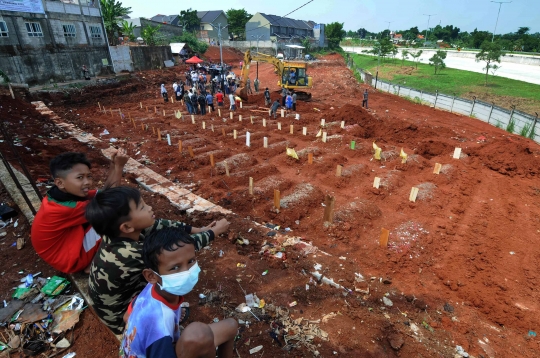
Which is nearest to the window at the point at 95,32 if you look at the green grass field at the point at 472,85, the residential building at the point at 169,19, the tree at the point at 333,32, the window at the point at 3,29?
the window at the point at 3,29

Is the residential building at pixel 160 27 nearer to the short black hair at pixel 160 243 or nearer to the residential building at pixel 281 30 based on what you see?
the residential building at pixel 281 30

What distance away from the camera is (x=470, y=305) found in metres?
4.79

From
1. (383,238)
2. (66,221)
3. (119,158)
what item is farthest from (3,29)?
(383,238)

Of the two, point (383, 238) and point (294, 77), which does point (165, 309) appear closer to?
point (383, 238)

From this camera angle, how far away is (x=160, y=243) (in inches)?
75.0

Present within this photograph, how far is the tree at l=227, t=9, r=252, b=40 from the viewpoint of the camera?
198 feet

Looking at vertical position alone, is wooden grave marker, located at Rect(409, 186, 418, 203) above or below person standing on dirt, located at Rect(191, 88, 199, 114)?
below

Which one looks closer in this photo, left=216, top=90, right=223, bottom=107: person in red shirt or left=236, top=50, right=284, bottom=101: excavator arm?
left=216, top=90, right=223, bottom=107: person in red shirt

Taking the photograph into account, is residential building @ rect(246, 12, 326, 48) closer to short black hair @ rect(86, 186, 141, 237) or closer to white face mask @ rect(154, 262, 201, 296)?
short black hair @ rect(86, 186, 141, 237)

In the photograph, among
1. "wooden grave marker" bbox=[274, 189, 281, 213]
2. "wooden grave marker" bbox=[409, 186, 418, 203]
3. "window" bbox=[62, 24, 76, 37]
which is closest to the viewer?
"wooden grave marker" bbox=[274, 189, 281, 213]

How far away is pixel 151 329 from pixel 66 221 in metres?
1.78

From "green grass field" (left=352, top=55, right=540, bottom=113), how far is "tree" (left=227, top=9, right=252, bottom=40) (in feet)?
116

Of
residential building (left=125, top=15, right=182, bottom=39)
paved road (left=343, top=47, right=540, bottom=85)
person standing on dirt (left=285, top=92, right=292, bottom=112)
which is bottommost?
person standing on dirt (left=285, top=92, right=292, bottom=112)

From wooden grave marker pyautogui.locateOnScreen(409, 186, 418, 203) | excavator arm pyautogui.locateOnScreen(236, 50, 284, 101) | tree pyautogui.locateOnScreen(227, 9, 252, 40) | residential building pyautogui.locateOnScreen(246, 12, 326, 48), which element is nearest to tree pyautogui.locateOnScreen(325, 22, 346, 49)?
residential building pyautogui.locateOnScreen(246, 12, 326, 48)
